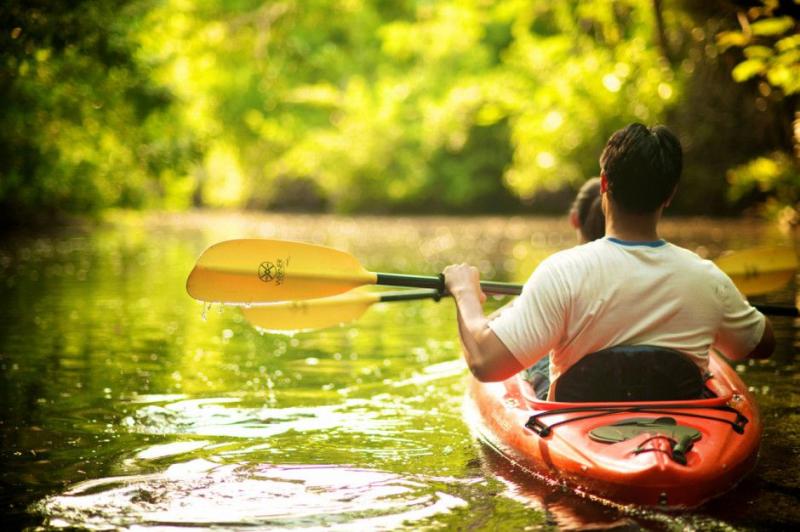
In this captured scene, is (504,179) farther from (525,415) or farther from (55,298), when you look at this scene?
(525,415)

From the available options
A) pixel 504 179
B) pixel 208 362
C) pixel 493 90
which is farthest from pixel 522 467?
pixel 504 179

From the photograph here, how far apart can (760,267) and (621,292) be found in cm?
233

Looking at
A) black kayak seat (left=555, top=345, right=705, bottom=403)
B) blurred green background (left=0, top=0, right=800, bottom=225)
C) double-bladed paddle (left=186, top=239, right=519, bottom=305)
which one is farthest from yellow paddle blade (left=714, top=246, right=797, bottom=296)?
black kayak seat (left=555, top=345, right=705, bottom=403)

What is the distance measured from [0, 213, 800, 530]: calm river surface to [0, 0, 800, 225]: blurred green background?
246cm

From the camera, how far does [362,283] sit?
5496 mm

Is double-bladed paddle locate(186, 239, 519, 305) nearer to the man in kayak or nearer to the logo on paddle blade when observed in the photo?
the logo on paddle blade

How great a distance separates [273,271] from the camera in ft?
18.2

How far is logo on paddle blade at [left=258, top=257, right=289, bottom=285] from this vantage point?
5.54 meters

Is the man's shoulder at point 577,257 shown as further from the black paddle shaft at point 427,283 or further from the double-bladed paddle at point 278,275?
the double-bladed paddle at point 278,275

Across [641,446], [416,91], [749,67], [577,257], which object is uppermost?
[416,91]

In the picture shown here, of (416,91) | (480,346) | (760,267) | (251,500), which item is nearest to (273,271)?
(251,500)

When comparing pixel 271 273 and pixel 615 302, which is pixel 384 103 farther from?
pixel 615 302

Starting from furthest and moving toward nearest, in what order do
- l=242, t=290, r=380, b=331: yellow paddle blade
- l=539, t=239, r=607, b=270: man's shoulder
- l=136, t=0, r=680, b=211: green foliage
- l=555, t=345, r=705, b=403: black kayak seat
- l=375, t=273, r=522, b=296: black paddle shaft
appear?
l=136, t=0, r=680, b=211: green foliage
l=242, t=290, r=380, b=331: yellow paddle blade
l=375, t=273, r=522, b=296: black paddle shaft
l=555, t=345, r=705, b=403: black kayak seat
l=539, t=239, r=607, b=270: man's shoulder

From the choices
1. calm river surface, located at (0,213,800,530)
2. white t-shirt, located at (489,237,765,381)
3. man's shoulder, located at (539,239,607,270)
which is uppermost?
man's shoulder, located at (539,239,607,270)
